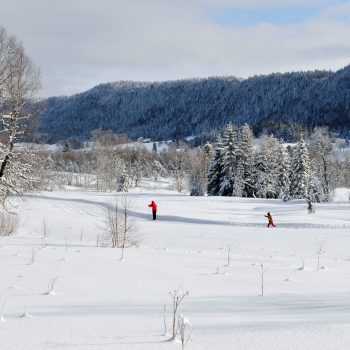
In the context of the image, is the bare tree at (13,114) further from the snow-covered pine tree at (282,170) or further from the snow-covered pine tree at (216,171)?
the snow-covered pine tree at (282,170)

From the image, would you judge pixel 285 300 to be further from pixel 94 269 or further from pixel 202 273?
pixel 94 269

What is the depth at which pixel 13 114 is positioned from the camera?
63.6ft

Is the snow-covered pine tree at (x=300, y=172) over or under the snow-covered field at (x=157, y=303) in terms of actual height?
over

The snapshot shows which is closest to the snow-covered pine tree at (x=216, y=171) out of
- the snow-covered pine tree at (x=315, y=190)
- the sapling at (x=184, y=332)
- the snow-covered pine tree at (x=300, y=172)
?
the snow-covered pine tree at (x=300, y=172)

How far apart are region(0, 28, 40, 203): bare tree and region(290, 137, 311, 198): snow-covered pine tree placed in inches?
1593

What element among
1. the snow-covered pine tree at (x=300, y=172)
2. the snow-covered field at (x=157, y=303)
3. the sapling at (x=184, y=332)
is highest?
the snow-covered pine tree at (x=300, y=172)

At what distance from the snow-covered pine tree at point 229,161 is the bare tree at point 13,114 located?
37.5 metres

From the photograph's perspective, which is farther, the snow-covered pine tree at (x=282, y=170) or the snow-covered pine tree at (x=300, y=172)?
the snow-covered pine tree at (x=282, y=170)

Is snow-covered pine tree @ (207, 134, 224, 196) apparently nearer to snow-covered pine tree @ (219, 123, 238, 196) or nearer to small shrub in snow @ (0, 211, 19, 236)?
snow-covered pine tree @ (219, 123, 238, 196)

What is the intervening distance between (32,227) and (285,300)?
2143cm

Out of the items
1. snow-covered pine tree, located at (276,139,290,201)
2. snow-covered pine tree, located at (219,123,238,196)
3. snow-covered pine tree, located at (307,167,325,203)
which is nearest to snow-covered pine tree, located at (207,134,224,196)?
snow-covered pine tree, located at (219,123,238,196)

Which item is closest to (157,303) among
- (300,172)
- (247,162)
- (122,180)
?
(300,172)

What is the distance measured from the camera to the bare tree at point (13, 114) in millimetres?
19250

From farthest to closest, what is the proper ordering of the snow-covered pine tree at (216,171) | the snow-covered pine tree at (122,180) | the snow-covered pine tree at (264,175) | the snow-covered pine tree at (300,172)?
1. the snow-covered pine tree at (122,180)
2. the snow-covered pine tree at (264,175)
3. the snow-covered pine tree at (216,171)
4. the snow-covered pine tree at (300,172)
